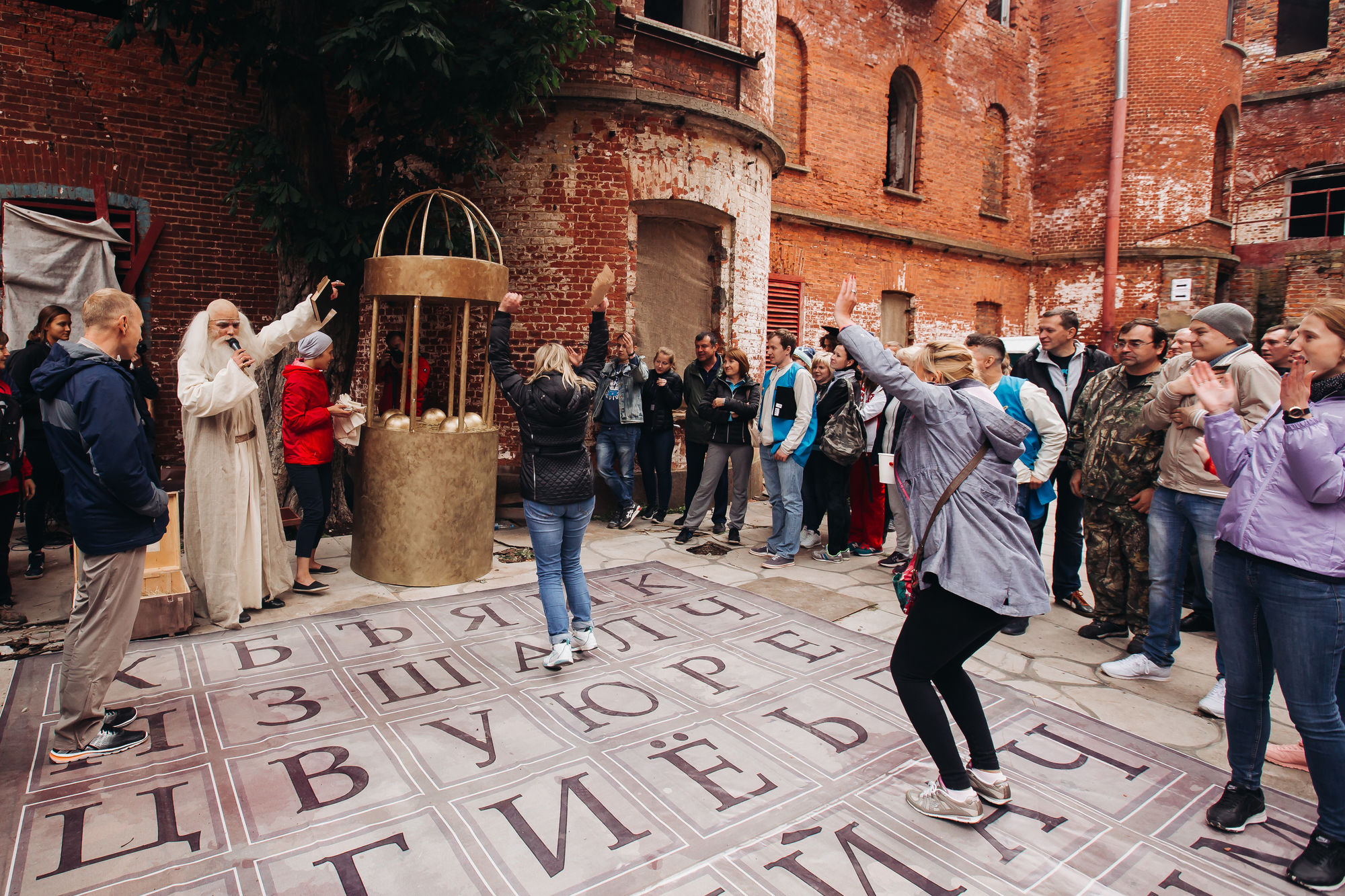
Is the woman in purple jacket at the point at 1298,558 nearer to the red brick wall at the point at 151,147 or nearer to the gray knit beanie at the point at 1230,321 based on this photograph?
the gray knit beanie at the point at 1230,321

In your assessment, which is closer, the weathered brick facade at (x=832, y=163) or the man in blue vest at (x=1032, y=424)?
the man in blue vest at (x=1032, y=424)

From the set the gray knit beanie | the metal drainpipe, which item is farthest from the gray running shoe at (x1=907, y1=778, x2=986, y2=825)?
the metal drainpipe

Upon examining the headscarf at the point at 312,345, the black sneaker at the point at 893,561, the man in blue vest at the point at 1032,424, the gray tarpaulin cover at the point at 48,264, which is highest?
the gray tarpaulin cover at the point at 48,264

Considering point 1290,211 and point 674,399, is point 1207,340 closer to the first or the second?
point 674,399

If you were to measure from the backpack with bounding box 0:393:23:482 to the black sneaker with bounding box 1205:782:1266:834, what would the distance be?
686 centimetres

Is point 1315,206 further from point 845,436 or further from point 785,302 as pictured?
point 845,436

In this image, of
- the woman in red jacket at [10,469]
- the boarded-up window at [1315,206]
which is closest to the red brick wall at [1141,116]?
the boarded-up window at [1315,206]

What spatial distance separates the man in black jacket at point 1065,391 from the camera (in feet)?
18.8

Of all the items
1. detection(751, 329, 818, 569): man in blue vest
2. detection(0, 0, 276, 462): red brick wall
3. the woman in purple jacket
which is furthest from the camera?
detection(0, 0, 276, 462): red brick wall

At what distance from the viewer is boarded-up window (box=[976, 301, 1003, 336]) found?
17375 millimetres

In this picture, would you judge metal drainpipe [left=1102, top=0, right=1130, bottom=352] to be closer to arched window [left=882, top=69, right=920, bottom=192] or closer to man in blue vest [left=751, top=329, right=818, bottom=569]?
arched window [left=882, top=69, right=920, bottom=192]

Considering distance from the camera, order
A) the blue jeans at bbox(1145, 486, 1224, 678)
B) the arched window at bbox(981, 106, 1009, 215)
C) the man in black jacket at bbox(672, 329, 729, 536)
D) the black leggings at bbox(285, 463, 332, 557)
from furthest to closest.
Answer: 1. the arched window at bbox(981, 106, 1009, 215)
2. the man in black jacket at bbox(672, 329, 729, 536)
3. the black leggings at bbox(285, 463, 332, 557)
4. the blue jeans at bbox(1145, 486, 1224, 678)

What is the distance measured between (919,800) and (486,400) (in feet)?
15.0

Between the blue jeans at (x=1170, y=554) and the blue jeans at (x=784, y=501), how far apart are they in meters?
2.96
